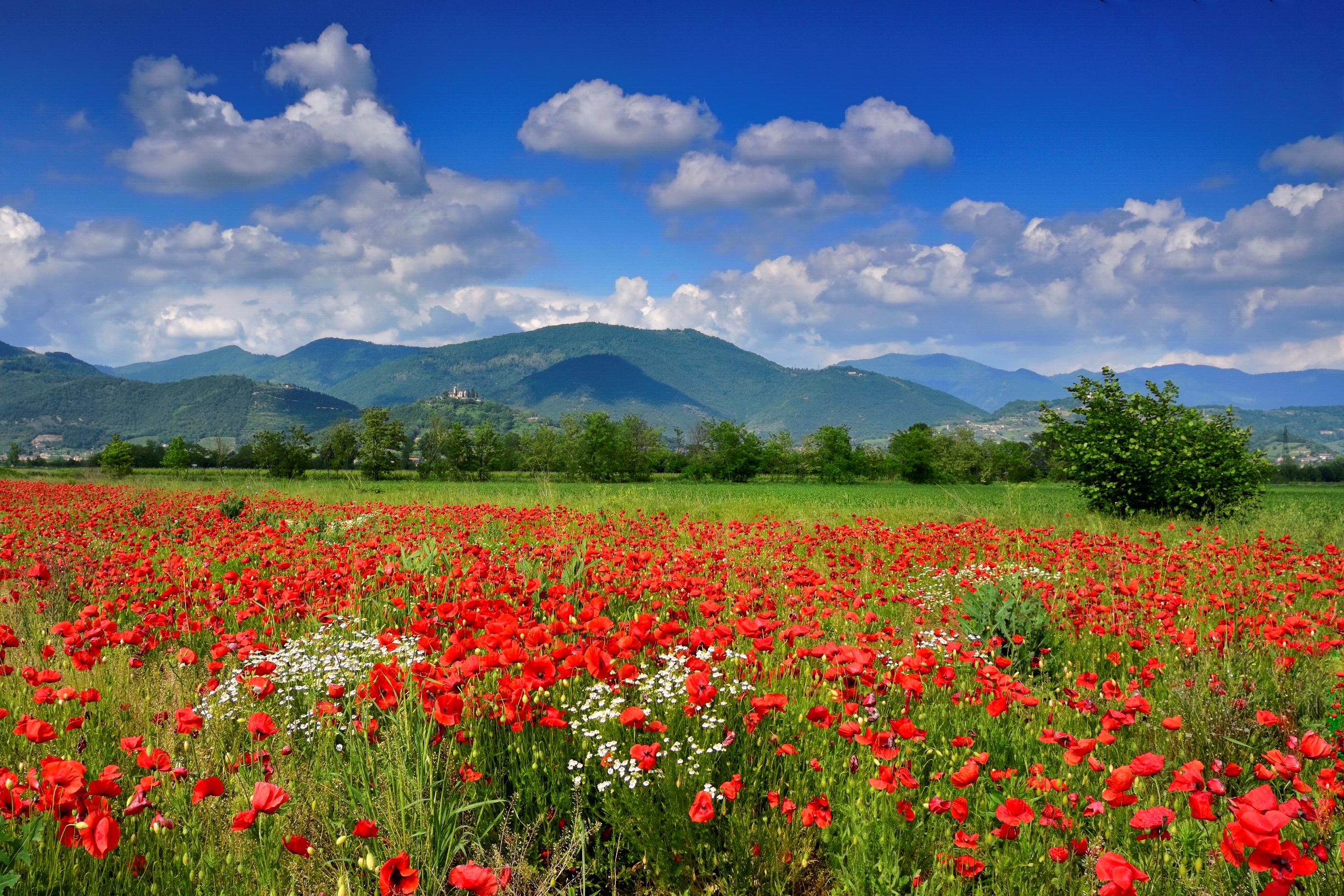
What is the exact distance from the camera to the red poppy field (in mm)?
2277

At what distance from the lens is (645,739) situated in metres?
3.21

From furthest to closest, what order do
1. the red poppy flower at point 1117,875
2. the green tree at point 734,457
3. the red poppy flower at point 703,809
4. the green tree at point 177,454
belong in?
the green tree at point 734,457, the green tree at point 177,454, the red poppy flower at point 703,809, the red poppy flower at point 1117,875

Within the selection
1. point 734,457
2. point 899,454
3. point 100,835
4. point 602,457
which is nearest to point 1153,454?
point 100,835

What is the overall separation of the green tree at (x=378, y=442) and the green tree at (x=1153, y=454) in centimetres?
5136

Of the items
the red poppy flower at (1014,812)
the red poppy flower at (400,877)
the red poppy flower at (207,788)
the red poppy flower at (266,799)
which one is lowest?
the red poppy flower at (1014,812)

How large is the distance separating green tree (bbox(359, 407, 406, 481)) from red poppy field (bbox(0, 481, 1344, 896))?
5308 centimetres

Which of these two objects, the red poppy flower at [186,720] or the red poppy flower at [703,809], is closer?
the red poppy flower at [703,809]

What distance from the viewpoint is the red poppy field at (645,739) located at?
7.47 feet

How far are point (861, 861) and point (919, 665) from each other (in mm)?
1046

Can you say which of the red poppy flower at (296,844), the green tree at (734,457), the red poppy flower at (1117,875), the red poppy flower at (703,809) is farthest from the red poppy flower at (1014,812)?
the green tree at (734,457)

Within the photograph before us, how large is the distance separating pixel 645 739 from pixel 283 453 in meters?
59.6

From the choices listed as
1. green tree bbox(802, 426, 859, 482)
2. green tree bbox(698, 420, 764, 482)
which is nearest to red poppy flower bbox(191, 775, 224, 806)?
green tree bbox(802, 426, 859, 482)

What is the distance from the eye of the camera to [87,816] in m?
1.95

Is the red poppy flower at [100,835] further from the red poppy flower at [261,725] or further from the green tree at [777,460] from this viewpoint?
the green tree at [777,460]
